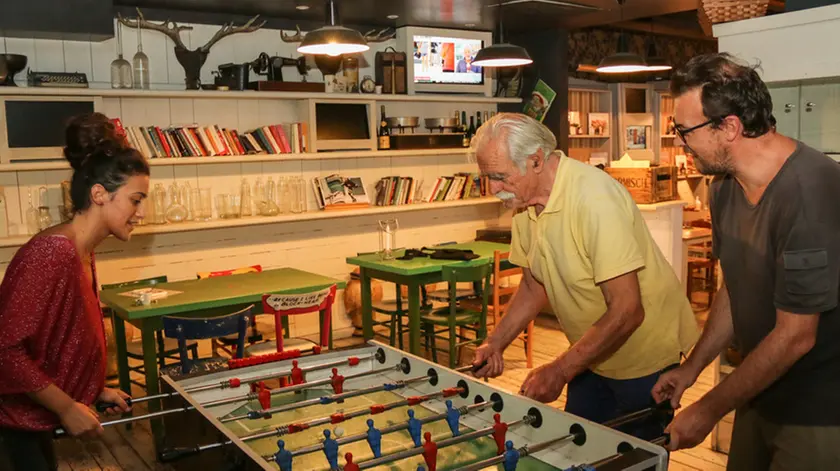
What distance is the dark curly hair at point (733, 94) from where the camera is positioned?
74.3 inches

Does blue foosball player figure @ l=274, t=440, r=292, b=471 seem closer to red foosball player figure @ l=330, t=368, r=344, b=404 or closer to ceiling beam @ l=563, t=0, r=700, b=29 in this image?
red foosball player figure @ l=330, t=368, r=344, b=404

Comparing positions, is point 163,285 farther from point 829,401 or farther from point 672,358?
point 829,401

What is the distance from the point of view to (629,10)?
6.77 metres

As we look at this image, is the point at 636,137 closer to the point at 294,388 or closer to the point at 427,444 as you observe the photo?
the point at 294,388

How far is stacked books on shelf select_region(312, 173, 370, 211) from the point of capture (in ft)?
21.5

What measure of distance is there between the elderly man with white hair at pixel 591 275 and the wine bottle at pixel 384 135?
427 cm

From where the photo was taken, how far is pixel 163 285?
16.6 feet

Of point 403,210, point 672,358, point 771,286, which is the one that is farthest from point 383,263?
point 771,286

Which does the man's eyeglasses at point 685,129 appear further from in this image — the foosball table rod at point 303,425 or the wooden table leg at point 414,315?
the wooden table leg at point 414,315

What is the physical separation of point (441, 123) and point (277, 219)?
197cm

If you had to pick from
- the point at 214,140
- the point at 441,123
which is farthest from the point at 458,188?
the point at 214,140

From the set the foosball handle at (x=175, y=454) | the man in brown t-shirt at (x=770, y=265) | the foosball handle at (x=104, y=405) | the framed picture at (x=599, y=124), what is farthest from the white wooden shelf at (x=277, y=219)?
the man in brown t-shirt at (x=770, y=265)

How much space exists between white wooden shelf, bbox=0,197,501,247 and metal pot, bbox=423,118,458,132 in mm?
730

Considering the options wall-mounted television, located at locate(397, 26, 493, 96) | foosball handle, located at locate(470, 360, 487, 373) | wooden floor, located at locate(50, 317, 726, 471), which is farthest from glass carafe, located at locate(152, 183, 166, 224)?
foosball handle, located at locate(470, 360, 487, 373)
